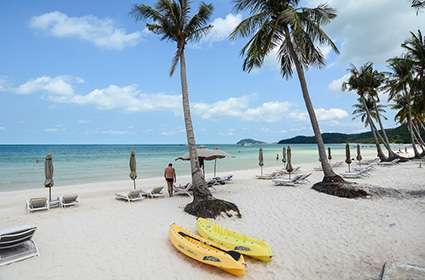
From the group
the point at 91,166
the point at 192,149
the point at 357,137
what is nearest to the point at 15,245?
the point at 192,149

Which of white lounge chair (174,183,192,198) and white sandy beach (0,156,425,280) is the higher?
white lounge chair (174,183,192,198)

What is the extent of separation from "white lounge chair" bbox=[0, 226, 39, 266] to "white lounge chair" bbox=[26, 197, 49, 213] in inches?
161

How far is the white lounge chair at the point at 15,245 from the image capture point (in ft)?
17.1

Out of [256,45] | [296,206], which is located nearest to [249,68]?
[256,45]

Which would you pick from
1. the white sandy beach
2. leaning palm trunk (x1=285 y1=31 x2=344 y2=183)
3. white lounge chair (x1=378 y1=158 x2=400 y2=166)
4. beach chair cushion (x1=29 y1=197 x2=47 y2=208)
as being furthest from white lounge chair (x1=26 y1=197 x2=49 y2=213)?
white lounge chair (x1=378 y1=158 x2=400 y2=166)

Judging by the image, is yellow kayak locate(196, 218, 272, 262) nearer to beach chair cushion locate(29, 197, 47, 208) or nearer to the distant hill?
beach chair cushion locate(29, 197, 47, 208)

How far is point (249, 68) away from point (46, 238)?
1030cm

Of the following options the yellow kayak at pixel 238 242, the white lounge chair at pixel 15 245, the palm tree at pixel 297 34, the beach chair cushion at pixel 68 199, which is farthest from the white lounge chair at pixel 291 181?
the white lounge chair at pixel 15 245

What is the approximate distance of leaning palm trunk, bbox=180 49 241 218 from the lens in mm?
8359

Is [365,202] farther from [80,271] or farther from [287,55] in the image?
[80,271]

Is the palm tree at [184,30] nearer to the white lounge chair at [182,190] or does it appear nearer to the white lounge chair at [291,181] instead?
the white lounge chair at [182,190]

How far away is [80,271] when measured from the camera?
487 centimetres

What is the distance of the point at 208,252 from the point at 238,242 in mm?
828

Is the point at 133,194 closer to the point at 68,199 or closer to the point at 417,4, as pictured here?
the point at 68,199
